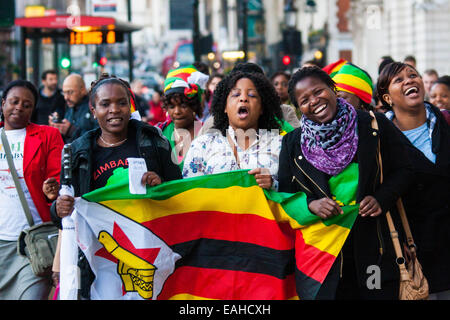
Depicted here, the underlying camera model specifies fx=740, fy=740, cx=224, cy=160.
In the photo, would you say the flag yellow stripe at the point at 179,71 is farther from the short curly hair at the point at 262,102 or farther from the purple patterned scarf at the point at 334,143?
the purple patterned scarf at the point at 334,143

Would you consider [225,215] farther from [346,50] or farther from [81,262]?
[346,50]

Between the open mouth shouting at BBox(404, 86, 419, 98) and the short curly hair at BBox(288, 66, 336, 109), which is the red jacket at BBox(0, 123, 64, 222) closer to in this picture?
the short curly hair at BBox(288, 66, 336, 109)

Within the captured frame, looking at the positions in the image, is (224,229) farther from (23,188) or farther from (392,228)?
(23,188)

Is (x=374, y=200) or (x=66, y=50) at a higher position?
(x=66, y=50)

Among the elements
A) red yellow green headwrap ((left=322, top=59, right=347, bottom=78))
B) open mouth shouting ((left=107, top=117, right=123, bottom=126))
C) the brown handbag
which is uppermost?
red yellow green headwrap ((left=322, top=59, right=347, bottom=78))

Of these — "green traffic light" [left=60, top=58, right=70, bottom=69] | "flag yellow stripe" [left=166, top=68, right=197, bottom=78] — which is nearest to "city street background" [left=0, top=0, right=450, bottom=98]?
"green traffic light" [left=60, top=58, right=70, bottom=69]

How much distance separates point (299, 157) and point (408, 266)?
956 millimetres

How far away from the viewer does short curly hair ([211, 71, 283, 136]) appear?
5.49m

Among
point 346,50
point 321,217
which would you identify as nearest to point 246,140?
point 321,217

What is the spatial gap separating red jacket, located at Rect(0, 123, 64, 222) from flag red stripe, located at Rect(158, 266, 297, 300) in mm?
1350
